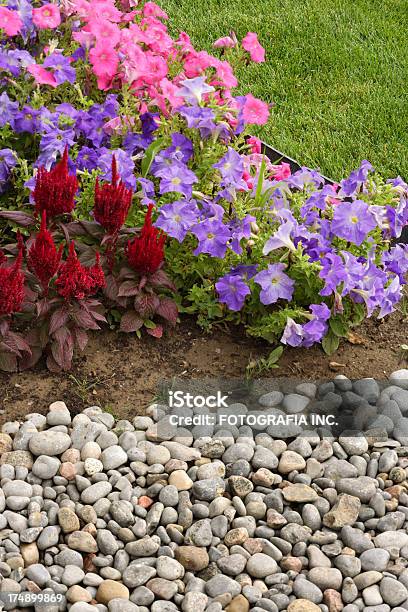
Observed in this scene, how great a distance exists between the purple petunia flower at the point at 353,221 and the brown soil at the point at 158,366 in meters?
0.45

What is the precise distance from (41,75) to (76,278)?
1.05 m

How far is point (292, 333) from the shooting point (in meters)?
3.40

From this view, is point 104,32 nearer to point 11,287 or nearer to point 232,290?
point 232,290

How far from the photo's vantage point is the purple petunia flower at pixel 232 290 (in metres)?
3.45

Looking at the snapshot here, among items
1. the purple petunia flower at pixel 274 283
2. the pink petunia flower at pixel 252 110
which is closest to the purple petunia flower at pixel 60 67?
the pink petunia flower at pixel 252 110

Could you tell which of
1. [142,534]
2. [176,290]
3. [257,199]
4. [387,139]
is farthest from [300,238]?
[387,139]

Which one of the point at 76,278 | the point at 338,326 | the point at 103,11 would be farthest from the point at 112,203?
the point at 103,11

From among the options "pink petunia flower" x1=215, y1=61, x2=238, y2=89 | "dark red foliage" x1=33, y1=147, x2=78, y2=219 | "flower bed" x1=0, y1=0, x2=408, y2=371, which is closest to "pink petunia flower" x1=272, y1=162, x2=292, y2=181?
"flower bed" x1=0, y1=0, x2=408, y2=371

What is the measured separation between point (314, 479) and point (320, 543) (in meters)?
0.27

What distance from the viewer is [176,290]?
3.55 metres

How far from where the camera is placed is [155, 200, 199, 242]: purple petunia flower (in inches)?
136

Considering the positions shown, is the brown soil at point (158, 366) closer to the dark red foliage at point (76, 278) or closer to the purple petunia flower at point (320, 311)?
the purple petunia flower at point (320, 311)

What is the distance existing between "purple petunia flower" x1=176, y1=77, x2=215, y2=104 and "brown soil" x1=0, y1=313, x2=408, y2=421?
0.81m

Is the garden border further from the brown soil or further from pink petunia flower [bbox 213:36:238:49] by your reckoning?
the brown soil
